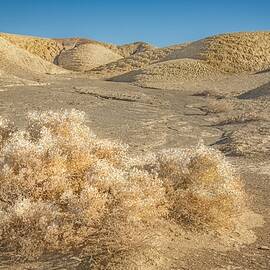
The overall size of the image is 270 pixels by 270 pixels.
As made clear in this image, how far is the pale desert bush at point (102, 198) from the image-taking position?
720 centimetres

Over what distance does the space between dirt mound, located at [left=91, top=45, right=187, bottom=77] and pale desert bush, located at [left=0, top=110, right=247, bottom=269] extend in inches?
2168

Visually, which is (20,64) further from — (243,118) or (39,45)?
(39,45)

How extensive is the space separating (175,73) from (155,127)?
100 feet

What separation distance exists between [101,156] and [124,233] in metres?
2.65

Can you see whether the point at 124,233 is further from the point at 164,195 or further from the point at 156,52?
the point at 156,52

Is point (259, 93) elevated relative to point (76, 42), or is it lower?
lower

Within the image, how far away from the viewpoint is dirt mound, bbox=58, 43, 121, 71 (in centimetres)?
8088

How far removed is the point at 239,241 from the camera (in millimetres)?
8383

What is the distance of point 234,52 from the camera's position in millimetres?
60531

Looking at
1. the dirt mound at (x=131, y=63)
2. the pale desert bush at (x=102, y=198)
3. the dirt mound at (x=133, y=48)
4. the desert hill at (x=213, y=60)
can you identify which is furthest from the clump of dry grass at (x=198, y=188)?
the dirt mound at (x=133, y=48)

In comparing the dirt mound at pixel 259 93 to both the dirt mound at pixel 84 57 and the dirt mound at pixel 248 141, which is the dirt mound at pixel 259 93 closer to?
the dirt mound at pixel 248 141

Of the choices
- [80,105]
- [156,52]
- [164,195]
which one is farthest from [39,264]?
[156,52]

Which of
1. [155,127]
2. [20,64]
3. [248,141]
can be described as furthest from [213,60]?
[248,141]

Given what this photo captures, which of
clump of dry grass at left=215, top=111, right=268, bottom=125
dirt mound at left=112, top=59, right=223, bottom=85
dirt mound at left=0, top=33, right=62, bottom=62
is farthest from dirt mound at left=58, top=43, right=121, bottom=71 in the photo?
clump of dry grass at left=215, top=111, right=268, bottom=125
